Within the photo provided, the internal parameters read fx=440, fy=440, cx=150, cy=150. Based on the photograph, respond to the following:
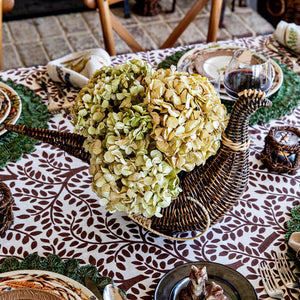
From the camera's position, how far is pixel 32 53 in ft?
9.89

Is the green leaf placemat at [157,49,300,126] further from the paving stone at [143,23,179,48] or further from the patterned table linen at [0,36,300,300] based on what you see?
the paving stone at [143,23,179,48]

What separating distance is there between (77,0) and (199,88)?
120 inches

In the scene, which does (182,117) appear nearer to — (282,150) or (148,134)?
(148,134)

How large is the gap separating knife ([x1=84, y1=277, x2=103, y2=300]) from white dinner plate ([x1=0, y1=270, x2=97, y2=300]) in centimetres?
2

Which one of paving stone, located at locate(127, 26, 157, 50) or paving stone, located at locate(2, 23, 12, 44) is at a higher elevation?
paving stone, located at locate(127, 26, 157, 50)

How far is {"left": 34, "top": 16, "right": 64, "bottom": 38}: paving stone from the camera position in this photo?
322cm

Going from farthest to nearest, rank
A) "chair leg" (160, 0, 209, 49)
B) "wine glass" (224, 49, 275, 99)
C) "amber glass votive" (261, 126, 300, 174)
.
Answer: "chair leg" (160, 0, 209, 49)
"wine glass" (224, 49, 275, 99)
"amber glass votive" (261, 126, 300, 174)

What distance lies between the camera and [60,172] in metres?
1.04

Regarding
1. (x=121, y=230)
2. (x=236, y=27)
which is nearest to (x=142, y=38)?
(x=236, y=27)

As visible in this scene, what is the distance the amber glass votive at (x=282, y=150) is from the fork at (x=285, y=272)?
0.77ft

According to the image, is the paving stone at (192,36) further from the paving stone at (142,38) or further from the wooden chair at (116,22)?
the wooden chair at (116,22)

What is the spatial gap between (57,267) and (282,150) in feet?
1.78

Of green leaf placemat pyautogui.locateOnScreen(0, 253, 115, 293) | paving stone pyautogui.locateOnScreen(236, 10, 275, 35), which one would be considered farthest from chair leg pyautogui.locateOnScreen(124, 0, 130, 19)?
green leaf placemat pyautogui.locateOnScreen(0, 253, 115, 293)

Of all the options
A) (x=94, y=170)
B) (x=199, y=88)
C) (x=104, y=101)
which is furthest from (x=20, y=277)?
(x=199, y=88)
